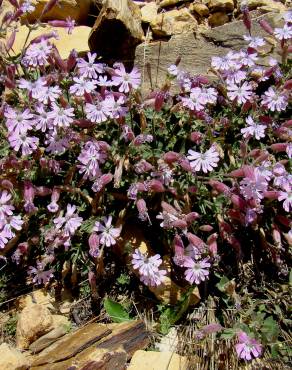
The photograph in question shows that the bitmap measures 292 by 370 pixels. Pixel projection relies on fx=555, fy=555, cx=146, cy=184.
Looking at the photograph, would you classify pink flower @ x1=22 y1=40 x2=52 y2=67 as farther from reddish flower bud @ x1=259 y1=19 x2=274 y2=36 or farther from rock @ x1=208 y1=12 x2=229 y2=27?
rock @ x1=208 y1=12 x2=229 y2=27

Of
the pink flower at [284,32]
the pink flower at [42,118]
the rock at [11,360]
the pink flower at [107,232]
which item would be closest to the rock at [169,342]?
the pink flower at [107,232]

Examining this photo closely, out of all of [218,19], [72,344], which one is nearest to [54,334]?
[72,344]

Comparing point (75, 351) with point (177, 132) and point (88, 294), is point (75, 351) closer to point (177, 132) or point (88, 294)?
point (88, 294)

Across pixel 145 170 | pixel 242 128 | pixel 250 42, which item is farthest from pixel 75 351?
pixel 250 42

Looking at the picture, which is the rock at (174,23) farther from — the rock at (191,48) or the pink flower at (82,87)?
the pink flower at (82,87)

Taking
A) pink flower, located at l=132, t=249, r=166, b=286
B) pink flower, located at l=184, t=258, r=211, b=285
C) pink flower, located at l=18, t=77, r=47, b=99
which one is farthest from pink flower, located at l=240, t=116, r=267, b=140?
pink flower, located at l=18, t=77, r=47, b=99

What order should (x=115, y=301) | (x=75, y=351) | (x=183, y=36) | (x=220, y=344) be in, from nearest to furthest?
(x=75, y=351) < (x=220, y=344) < (x=115, y=301) < (x=183, y=36)

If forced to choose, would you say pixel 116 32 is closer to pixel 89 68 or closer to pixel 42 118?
pixel 89 68

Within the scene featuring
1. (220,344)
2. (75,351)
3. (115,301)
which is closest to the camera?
(75,351)
